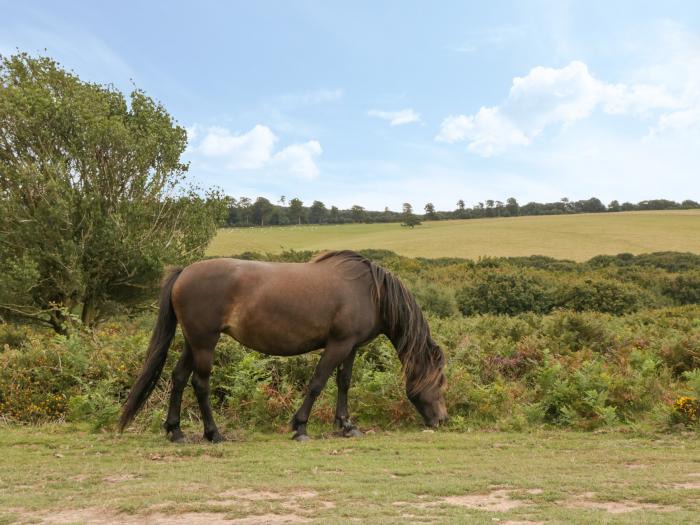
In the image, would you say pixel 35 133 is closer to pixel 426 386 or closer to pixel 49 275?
pixel 49 275

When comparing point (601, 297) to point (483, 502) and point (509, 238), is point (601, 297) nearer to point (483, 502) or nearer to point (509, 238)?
point (483, 502)

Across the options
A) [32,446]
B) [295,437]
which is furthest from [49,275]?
[295,437]

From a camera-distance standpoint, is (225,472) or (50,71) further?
(50,71)

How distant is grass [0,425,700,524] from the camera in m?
4.27

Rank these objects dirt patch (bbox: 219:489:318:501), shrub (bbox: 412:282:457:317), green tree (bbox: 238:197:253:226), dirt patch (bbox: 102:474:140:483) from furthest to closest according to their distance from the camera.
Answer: green tree (bbox: 238:197:253:226) < shrub (bbox: 412:282:457:317) < dirt patch (bbox: 102:474:140:483) < dirt patch (bbox: 219:489:318:501)

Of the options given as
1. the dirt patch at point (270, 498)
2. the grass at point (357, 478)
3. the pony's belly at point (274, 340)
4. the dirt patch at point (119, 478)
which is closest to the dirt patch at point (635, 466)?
the grass at point (357, 478)

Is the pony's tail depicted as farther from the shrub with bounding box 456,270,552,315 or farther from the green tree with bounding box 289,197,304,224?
the green tree with bounding box 289,197,304,224

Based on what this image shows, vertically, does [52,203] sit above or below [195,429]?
above

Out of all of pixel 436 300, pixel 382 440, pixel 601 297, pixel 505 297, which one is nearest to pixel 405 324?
pixel 382 440

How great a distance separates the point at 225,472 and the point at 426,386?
10.5 ft

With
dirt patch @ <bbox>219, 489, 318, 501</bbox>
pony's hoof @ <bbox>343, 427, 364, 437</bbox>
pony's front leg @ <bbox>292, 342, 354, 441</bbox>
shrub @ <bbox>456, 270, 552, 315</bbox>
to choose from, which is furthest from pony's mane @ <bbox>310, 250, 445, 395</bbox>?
shrub @ <bbox>456, 270, 552, 315</bbox>

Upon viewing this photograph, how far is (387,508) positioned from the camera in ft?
14.2

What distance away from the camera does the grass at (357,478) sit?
168 inches

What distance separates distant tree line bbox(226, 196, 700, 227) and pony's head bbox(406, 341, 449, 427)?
78.3 m
